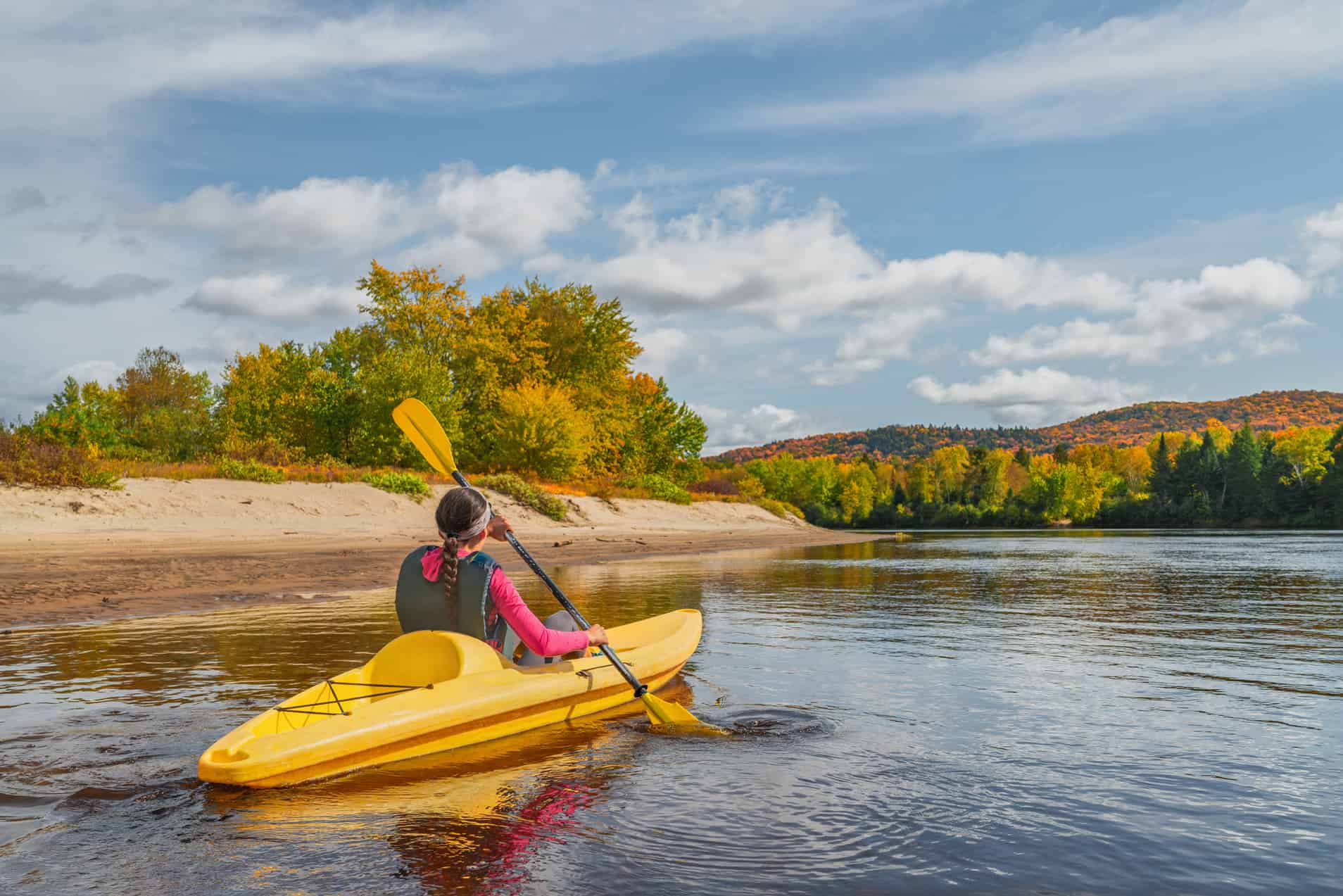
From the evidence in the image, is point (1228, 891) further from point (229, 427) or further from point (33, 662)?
point (229, 427)

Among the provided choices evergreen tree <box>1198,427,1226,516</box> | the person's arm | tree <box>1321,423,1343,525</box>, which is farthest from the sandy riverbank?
evergreen tree <box>1198,427,1226,516</box>

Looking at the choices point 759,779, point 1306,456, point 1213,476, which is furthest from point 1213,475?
point 759,779

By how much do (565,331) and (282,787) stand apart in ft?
128

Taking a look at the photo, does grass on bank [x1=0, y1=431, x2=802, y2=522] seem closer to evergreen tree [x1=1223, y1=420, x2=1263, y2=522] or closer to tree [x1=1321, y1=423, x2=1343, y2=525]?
tree [x1=1321, y1=423, x2=1343, y2=525]

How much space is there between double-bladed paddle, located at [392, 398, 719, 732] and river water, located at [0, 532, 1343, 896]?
0.25 m

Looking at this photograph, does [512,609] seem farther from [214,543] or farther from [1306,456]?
[1306,456]

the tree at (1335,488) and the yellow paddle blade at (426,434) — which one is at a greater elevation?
the yellow paddle blade at (426,434)

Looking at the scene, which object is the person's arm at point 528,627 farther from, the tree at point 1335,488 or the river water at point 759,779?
the tree at point 1335,488

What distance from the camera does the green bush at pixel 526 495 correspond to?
29.3 meters

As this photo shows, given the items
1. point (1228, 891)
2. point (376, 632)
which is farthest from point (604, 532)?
point (1228, 891)

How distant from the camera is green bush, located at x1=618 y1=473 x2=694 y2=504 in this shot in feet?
137

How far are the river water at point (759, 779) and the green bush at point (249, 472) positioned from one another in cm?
1363

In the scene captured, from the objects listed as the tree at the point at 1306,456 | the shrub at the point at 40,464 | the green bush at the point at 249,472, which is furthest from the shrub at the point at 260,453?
the tree at the point at 1306,456

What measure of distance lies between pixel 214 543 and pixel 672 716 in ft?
47.2
